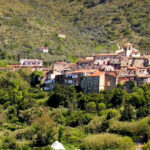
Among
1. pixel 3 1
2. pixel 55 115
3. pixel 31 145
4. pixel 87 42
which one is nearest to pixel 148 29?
pixel 87 42

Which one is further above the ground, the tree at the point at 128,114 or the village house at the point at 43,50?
the village house at the point at 43,50

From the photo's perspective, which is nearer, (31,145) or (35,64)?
(31,145)

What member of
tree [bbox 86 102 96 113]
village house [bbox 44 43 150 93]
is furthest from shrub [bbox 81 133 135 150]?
village house [bbox 44 43 150 93]

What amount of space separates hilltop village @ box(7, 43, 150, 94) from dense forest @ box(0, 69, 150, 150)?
168cm

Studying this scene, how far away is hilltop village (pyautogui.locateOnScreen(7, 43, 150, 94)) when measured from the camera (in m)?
51.0

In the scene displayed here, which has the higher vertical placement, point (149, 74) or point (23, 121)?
point (149, 74)

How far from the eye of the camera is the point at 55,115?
150ft

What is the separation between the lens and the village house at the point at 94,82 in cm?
5078

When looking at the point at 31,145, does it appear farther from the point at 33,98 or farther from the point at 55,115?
the point at 33,98

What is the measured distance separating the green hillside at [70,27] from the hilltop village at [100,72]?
11.6 metres

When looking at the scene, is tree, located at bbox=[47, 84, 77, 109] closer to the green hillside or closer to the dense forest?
the dense forest

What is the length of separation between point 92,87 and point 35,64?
21.2 metres

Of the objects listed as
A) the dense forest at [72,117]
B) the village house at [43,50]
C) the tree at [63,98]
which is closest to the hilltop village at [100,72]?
the dense forest at [72,117]

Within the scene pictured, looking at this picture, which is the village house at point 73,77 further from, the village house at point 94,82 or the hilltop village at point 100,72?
the village house at point 94,82
